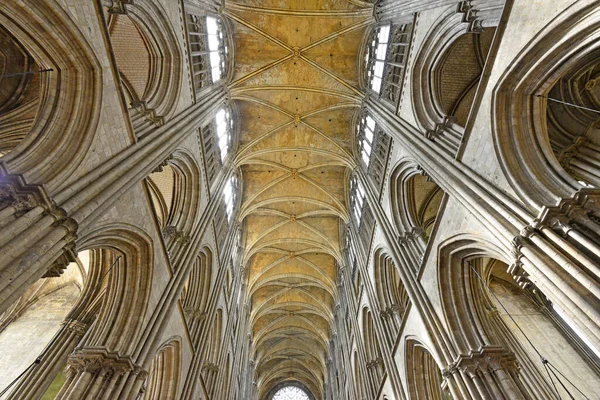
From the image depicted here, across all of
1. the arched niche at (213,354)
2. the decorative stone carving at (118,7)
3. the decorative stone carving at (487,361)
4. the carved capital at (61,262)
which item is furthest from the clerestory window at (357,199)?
the carved capital at (61,262)

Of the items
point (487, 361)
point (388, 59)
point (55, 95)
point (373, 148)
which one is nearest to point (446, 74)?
point (388, 59)

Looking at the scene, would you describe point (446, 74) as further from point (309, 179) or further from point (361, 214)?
point (309, 179)

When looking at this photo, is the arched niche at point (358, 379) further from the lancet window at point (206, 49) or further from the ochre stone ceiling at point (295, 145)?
the lancet window at point (206, 49)

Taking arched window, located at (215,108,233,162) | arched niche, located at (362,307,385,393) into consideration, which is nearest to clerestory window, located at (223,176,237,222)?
arched window, located at (215,108,233,162)

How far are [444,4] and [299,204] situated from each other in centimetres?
1570

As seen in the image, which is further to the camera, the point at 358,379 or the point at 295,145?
the point at 295,145

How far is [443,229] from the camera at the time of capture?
30.1ft

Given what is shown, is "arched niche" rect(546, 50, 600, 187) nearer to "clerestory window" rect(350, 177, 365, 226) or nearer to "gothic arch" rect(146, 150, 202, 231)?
"clerestory window" rect(350, 177, 365, 226)

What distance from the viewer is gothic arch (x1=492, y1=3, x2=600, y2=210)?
224 inches

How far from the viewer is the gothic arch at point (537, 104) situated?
569 cm

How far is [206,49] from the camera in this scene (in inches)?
562

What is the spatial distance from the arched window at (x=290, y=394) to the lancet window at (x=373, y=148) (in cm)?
2711

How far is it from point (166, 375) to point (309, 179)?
13.9 meters

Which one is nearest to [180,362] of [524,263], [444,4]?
[524,263]
